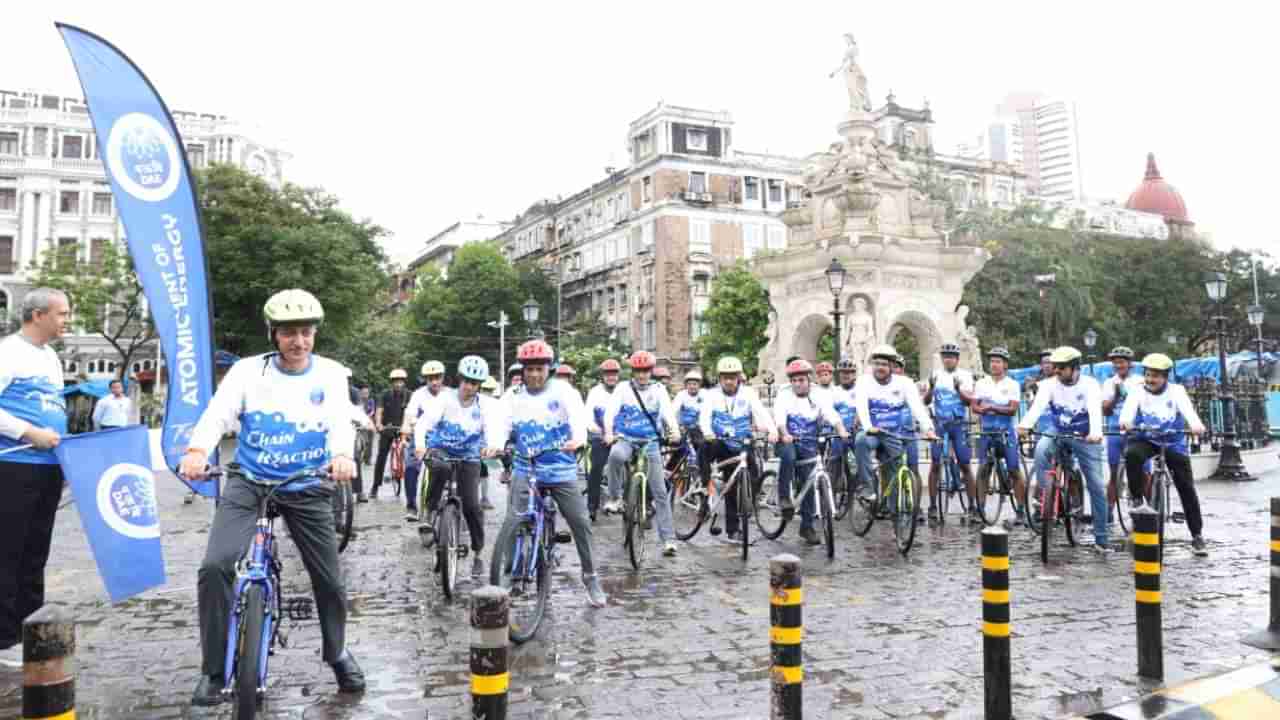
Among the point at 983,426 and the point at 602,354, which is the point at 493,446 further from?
the point at 602,354

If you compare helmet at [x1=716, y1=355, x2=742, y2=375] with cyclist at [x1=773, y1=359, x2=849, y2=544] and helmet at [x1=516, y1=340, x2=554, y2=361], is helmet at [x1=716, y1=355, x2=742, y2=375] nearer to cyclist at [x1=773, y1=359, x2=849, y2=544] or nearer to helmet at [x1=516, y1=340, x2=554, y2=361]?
cyclist at [x1=773, y1=359, x2=849, y2=544]

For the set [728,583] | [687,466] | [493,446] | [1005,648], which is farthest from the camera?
[687,466]

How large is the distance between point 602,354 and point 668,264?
10951mm

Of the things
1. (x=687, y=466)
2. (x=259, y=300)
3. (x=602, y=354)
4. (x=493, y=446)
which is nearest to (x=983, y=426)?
(x=687, y=466)

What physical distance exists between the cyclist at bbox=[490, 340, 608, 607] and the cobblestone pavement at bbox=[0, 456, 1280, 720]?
917mm

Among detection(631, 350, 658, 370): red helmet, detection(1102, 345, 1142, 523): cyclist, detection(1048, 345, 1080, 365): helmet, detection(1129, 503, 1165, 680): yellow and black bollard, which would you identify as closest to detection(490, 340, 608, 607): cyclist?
detection(631, 350, 658, 370): red helmet

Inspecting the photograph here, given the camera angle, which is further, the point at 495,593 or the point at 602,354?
the point at 602,354

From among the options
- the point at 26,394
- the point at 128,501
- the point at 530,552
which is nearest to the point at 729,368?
the point at 530,552

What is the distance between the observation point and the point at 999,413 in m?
11.7

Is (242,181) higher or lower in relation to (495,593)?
higher

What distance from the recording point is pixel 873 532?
1202cm

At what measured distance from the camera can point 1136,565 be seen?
599 cm

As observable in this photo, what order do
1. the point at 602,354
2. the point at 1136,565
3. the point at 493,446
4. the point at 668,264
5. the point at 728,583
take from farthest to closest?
the point at 668,264 → the point at 602,354 → the point at 728,583 → the point at 493,446 → the point at 1136,565

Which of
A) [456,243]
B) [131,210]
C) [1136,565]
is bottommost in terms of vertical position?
[1136,565]
